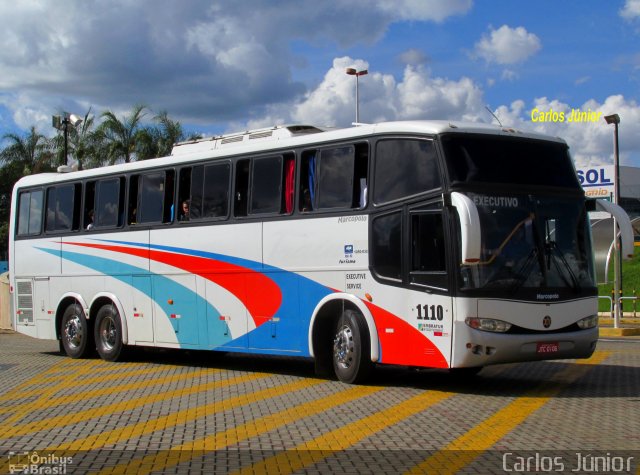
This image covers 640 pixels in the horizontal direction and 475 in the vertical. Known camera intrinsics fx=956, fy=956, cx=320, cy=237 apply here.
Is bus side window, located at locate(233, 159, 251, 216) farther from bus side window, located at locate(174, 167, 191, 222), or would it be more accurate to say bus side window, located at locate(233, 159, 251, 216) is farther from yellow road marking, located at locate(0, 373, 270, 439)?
yellow road marking, located at locate(0, 373, 270, 439)

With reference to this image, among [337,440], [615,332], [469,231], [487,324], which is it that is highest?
[469,231]

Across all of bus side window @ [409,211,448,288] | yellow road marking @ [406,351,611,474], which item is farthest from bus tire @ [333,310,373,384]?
yellow road marking @ [406,351,611,474]

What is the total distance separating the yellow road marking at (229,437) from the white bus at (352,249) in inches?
60.8

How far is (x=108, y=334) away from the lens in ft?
63.0

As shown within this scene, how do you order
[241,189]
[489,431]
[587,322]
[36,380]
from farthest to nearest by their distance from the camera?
1. [241,189]
2. [36,380]
3. [587,322]
4. [489,431]

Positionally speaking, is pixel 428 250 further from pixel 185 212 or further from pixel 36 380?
pixel 36 380

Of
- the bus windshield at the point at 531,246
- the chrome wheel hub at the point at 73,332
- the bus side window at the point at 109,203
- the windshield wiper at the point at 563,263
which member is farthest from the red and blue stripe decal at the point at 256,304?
the windshield wiper at the point at 563,263

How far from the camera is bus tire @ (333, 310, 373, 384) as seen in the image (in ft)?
44.8

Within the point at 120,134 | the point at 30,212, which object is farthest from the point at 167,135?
the point at 30,212

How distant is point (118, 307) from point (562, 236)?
9316mm

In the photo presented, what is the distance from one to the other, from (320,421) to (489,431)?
6.20 feet

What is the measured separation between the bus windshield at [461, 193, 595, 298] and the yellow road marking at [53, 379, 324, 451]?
314 centimetres

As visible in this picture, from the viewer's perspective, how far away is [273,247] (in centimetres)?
1530

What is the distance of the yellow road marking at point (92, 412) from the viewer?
10203 millimetres
